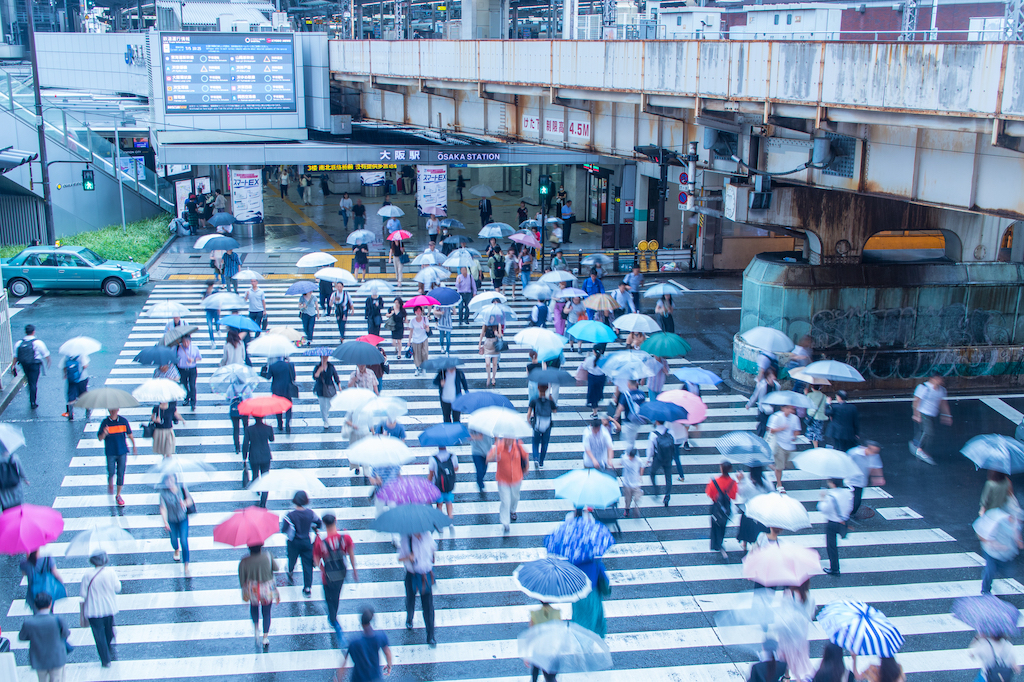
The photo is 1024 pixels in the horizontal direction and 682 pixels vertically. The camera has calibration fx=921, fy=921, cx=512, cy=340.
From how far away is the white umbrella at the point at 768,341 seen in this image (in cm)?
1580

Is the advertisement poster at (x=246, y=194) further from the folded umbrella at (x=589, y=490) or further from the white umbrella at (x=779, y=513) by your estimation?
the white umbrella at (x=779, y=513)

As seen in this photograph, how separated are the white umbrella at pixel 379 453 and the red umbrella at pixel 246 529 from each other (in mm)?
2037

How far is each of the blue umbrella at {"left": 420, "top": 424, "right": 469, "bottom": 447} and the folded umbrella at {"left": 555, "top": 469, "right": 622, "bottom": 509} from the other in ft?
5.37

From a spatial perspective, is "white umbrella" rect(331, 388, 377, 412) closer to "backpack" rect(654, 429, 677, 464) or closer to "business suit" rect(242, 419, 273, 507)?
"business suit" rect(242, 419, 273, 507)

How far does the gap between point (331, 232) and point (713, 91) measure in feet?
76.0

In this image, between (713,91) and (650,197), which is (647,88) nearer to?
(713,91)

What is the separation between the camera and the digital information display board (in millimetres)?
31641

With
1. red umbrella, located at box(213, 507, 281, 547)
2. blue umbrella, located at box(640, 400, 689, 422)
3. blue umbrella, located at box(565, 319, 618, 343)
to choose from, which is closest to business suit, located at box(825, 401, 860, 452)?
blue umbrella, located at box(640, 400, 689, 422)

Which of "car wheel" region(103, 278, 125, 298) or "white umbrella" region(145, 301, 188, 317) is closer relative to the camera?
"white umbrella" region(145, 301, 188, 317)

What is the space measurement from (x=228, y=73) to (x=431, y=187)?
810cm

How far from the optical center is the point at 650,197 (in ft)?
112

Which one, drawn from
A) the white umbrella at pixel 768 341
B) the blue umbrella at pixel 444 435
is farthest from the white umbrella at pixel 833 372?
the blue umbrella at pixel 444 435

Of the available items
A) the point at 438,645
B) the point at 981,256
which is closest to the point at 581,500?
the point at 438,645

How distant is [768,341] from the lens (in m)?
15.9
